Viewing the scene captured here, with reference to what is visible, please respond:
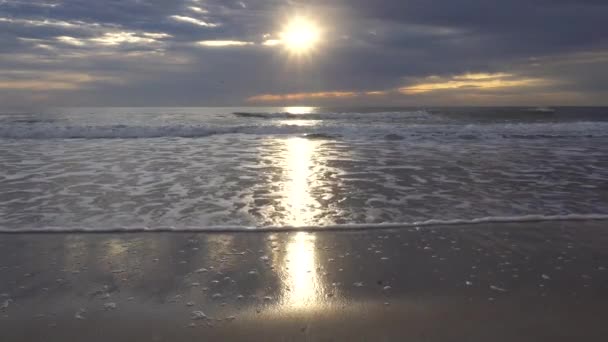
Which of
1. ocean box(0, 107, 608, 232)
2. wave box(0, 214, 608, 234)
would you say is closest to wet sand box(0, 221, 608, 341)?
wave box(0, 214, 608, 234)

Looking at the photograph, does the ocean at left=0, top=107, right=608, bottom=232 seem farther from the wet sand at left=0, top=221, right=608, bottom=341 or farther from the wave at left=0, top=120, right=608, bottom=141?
the wave at left=0, top=120, right=608, bottom=141

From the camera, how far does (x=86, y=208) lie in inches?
240

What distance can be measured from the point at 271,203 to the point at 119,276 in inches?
116

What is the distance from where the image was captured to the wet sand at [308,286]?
2.93 meters

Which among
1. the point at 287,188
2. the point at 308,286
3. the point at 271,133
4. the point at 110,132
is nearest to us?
the point at 308,286

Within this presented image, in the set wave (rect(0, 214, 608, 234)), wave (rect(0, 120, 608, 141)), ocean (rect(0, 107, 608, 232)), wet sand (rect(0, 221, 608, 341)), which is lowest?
wet sand (rect(0, 221, 608, 341))

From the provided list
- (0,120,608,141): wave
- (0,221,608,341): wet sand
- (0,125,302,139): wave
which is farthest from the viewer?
(0,120,608,141): wave

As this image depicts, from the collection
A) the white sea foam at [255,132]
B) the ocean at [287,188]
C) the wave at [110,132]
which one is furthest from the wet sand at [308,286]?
the wave at [110,132]

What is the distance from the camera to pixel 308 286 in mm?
3598

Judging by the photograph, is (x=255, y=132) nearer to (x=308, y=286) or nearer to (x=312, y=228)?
(x=312, y=228)

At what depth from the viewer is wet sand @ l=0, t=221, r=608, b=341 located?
2926 millimetres

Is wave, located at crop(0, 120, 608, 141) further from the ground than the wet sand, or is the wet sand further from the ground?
wave, located at crop(0, 120, 608, 141)

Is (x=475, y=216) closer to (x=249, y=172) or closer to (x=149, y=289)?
(x=149, y=289)

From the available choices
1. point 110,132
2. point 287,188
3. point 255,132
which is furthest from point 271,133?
point 287,188
